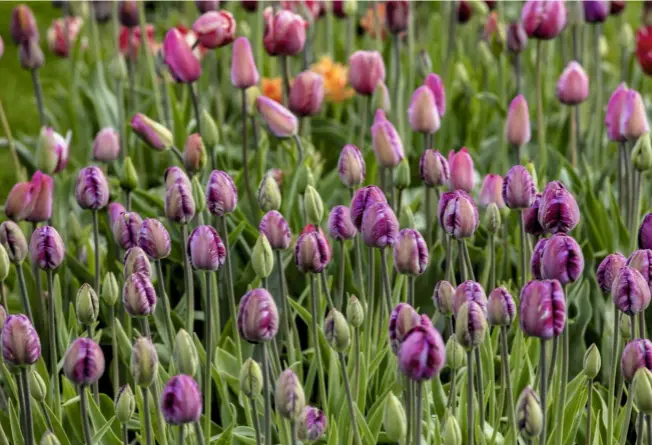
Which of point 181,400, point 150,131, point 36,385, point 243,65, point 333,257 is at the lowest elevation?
point 333,257

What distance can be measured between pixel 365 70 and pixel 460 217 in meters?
0.97

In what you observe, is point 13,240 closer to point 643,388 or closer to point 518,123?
Answer: point 643,388

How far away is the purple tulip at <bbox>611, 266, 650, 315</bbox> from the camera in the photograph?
133 cm

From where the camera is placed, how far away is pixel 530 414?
1.23 metres

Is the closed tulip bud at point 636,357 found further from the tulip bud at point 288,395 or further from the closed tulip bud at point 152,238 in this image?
the closed tulip bud at point 152,238

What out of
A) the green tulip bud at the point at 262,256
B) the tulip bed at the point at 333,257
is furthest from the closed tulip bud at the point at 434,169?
the green tulip bud at the point at 262,256

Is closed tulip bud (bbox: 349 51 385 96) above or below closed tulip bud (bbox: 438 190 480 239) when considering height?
above

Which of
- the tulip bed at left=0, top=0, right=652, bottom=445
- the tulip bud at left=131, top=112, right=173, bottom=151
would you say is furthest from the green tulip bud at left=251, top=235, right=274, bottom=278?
the tulip bud at left=131, top=112, right=173, bottom=151

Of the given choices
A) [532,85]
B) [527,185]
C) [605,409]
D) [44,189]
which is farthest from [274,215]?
[532,85]

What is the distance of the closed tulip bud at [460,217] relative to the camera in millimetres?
1542

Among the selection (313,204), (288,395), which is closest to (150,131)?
(313,204)

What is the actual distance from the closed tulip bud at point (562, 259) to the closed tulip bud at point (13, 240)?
2.58 feet

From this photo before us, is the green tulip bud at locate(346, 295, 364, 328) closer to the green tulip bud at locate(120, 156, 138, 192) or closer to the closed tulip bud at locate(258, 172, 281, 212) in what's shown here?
the closed tulip bud at locate(258, 172, 281, 212)

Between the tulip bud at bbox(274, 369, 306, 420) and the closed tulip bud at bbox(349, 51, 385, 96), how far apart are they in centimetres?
131
